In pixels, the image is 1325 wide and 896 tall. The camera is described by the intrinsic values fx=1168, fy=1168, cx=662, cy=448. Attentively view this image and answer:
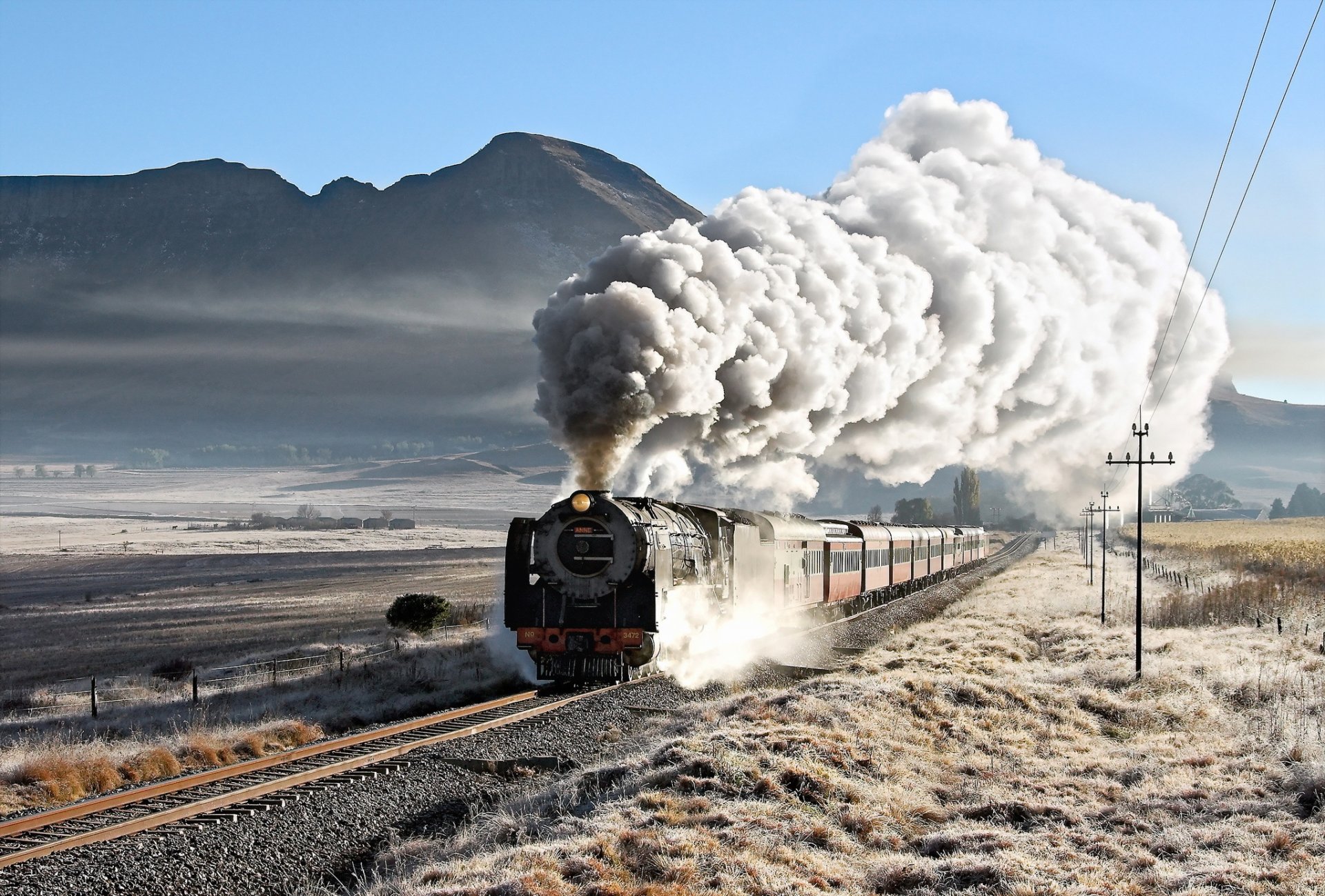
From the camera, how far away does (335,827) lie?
1162cm

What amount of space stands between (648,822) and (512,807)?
6.09 feet

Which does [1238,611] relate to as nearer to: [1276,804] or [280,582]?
[1276,804]

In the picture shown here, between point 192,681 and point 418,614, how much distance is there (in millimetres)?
9715

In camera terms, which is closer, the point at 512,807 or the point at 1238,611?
the point at 512,807

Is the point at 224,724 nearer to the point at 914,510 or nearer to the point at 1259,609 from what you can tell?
the point at 1259,609

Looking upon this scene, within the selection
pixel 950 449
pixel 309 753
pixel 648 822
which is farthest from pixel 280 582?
pixel 648 822

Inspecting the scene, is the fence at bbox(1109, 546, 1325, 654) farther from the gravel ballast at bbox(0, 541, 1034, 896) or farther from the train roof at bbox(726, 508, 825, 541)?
the gravel ballast at bbox(0, 541, 1034, 896)

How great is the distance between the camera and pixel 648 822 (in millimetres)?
11531

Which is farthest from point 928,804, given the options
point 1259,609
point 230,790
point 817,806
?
point 1259,609

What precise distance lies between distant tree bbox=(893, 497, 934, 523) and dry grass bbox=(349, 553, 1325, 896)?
14104 centimetres

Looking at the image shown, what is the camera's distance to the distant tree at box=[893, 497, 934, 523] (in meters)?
161

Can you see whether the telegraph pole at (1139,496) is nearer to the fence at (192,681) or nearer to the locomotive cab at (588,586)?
the locomotive cab at (588,586)

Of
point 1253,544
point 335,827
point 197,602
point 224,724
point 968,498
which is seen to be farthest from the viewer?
point 968,498

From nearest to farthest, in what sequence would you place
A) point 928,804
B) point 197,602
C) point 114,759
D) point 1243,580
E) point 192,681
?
point 928,804
point 114,759
point 192,681
point 1243,580
point 197,602
